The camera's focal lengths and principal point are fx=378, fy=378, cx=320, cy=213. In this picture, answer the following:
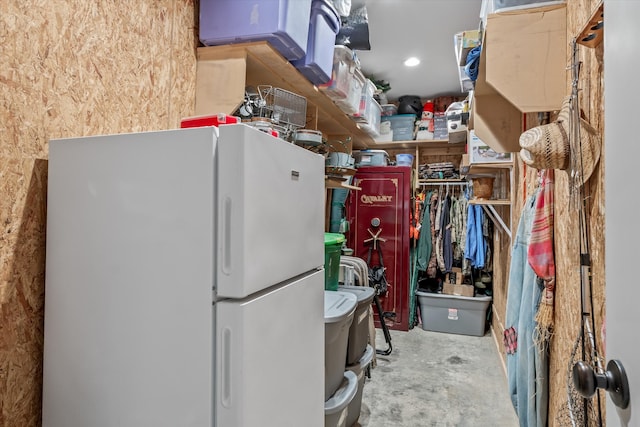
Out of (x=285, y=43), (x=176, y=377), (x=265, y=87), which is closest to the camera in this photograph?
(x=176, y=377)

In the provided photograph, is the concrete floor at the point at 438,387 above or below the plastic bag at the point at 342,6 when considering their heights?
below

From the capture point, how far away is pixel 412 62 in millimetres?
3549

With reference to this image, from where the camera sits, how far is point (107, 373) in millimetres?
1020

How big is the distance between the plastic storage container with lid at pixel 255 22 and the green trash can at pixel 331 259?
3.50 feet

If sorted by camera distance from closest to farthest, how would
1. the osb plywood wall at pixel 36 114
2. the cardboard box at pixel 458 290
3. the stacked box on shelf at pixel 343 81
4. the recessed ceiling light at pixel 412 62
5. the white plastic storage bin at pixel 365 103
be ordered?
the osb plywood wall at pixel 36 114 < the stacked box on shelf at pixel 343 81 < the white plastic storage bin at pixel 365 103 < the recessed ceiling light at pixel 412 62 < the cardboard box at pixel 458 290

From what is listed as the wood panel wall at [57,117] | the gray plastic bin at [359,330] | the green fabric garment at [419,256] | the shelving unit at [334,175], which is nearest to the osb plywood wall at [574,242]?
the wood panel wall at [57,117]

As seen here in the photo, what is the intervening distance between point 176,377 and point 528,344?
141cm

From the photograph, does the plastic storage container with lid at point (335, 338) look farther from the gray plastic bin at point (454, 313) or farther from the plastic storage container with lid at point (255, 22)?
the gray plastic bin at point (454, 313)

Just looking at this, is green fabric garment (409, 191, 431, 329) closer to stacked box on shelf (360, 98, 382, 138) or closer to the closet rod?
the closet rod

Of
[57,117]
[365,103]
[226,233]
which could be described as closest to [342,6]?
[365,103]

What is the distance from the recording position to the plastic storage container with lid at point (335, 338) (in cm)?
179

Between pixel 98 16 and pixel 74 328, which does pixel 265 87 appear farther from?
pixel 74 328

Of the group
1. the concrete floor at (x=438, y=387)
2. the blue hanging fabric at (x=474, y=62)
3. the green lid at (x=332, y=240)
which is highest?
the blue hanging fabric at (x=474, y=62)

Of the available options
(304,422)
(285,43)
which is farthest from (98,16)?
(304,422)
